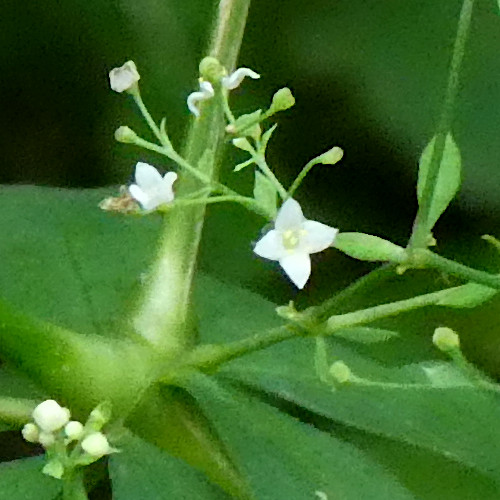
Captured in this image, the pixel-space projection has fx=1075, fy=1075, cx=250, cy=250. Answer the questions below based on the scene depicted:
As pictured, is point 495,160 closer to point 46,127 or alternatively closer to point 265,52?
point 265,52

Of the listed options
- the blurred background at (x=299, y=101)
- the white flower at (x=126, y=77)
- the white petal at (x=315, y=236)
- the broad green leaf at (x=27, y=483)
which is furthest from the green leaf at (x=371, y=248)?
the blurred background at (x=299, y=101)

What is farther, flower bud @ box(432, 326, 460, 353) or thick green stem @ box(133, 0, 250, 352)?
thick green stem @ box(133, 0, 250, 352)

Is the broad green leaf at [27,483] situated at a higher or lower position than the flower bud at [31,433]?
lower

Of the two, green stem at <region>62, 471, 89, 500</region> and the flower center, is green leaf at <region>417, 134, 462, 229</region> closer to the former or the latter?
the flower center

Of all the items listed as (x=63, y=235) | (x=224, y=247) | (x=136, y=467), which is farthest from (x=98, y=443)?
(x=224, y=247)

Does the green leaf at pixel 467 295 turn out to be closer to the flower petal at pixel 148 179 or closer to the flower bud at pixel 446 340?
the flower bud at pixel 446 340

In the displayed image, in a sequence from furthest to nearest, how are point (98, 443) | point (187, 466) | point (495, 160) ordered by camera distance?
point (495, 160)
point (187, 466)
point (98, 443)

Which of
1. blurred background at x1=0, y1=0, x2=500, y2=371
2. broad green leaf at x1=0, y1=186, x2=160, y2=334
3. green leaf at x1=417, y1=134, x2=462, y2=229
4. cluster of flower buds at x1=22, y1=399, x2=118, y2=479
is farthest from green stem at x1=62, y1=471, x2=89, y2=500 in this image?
blurred background at x1=0, y1=0, x2=500, y2=371
